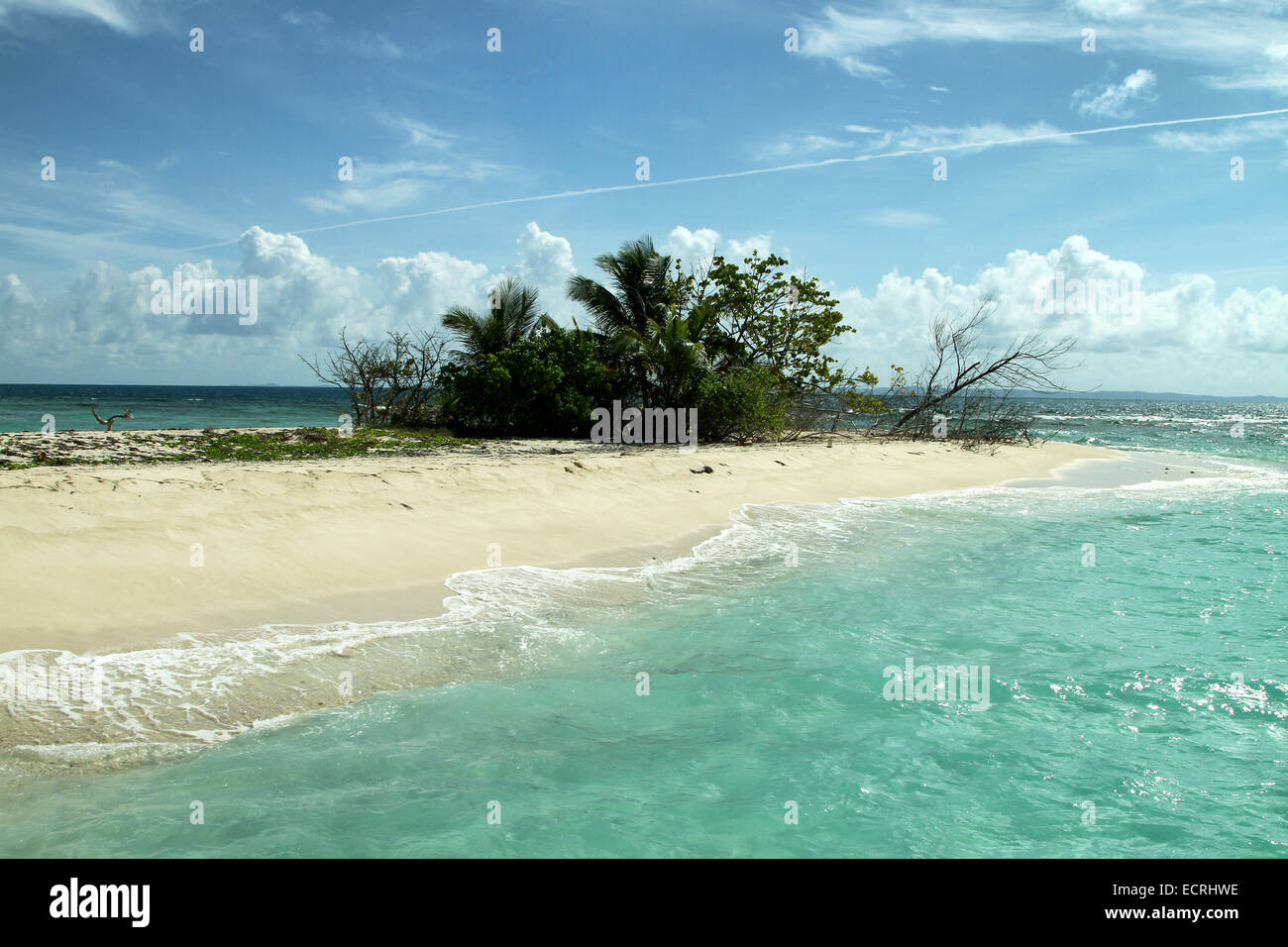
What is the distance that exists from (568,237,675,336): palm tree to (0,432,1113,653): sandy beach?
33.1ft

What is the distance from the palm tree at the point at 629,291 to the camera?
2358 centimetres

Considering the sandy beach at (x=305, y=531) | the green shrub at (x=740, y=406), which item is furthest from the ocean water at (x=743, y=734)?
the green shrub at (x=740, y=406)

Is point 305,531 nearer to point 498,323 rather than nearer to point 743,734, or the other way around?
point 743,734

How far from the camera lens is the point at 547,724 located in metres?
4.97

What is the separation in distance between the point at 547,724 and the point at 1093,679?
165 inches

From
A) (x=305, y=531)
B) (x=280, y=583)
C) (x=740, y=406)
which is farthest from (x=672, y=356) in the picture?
(x=280, y=583)

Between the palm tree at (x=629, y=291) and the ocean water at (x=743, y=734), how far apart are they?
1588 centimetres

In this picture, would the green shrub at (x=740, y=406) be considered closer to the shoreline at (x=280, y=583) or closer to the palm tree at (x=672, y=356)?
the palm tree at (x=672, y=356)

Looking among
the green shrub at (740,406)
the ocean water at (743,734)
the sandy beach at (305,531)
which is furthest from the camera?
the green shrub at (740,406)

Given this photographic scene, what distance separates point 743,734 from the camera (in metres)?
5.02

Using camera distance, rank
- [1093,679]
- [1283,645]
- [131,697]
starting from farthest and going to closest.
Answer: [1283,645] < [1093,679] < [131,697]

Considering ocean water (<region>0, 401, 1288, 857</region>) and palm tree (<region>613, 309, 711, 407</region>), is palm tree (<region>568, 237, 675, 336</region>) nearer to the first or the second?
palm tree (<region>613, 309, 711, 407</region>)
